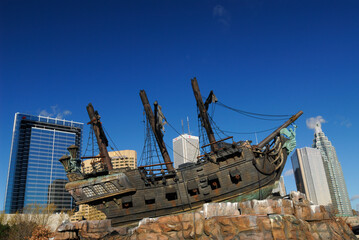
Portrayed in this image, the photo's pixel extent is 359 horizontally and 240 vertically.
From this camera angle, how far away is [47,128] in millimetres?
110688

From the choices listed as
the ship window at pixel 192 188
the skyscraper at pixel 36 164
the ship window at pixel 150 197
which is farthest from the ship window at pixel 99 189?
the skyscraper at pixel 36 164

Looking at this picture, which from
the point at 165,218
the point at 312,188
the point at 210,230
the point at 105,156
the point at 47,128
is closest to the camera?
the point at 210,230

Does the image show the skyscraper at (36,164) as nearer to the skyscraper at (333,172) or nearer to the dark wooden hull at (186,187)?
the dark wooden hull at (186,187)

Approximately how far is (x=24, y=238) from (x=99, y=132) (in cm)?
1072

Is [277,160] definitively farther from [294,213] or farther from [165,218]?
[165,218]

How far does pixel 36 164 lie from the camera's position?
104 metres

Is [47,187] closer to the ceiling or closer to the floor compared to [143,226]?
closer to the ceiling

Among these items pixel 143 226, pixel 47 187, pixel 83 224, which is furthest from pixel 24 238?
pixel 47 187

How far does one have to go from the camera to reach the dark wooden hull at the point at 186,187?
22141mm

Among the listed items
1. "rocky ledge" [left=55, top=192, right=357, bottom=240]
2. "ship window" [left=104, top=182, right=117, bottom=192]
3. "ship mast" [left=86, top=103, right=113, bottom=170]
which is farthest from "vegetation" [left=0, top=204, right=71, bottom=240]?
"ship mast" [left=86, top=103, right=113, bottom=170]

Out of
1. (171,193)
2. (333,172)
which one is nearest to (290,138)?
(171,193)

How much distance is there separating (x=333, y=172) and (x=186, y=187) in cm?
14999

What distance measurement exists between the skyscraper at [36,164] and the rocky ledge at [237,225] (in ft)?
301

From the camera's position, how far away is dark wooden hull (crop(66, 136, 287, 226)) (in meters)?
22.1
